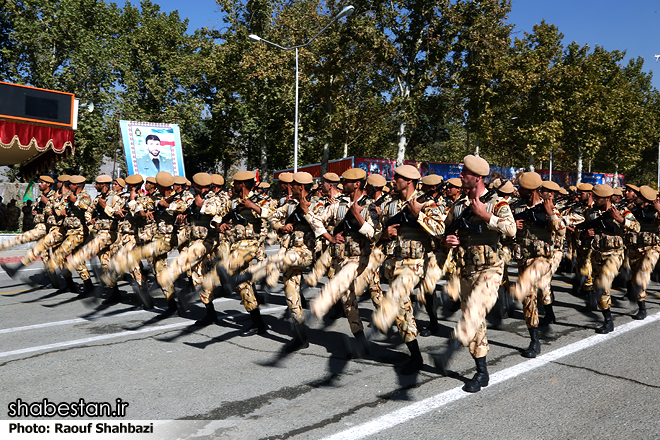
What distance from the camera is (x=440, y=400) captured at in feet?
13.8

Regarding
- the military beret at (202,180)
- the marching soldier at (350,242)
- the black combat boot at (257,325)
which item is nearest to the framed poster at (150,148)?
the military beret at (202,180)

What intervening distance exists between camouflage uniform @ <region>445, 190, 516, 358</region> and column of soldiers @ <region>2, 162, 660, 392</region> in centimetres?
1

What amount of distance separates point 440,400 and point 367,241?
6.09 ft

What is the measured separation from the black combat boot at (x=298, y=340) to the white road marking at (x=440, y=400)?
1.82 metres

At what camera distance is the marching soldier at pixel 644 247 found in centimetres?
721

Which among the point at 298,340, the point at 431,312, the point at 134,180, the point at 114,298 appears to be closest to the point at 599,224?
the point at 431,312

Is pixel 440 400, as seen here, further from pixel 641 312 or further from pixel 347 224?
pixel 641 312

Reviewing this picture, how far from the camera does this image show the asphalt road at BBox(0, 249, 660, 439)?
12.3 ft

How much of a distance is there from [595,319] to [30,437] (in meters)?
7.01

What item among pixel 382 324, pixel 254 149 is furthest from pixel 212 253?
pixel 254 149

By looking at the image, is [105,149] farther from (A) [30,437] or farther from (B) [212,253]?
(A) [30,437]

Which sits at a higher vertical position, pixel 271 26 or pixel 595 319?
pixel 271 26

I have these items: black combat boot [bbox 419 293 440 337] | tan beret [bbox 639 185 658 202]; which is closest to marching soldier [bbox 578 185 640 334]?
tan beret [bbox 639 185 658 202]

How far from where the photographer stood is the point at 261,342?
19.5 ft
